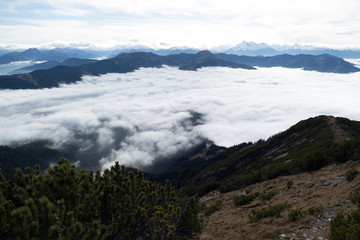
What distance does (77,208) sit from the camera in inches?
378

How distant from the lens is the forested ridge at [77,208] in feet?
24.2

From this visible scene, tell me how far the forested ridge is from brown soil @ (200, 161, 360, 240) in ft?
12.9

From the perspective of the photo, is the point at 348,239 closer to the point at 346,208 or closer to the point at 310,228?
the point at 310,228

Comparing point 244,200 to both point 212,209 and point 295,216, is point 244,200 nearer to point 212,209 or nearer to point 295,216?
point 212,209

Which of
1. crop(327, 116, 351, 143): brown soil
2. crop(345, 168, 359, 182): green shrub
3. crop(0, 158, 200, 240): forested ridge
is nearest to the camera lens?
crop(0, 158, 200, 240): forested ridge

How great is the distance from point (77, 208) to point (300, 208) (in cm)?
1597

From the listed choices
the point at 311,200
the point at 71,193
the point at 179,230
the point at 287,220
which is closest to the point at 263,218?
the point at 287,220

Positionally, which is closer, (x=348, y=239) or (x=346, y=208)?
(x=348, y=239)

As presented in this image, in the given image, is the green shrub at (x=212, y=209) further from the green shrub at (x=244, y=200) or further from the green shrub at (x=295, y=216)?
the green shrub at (x=295, y=216)

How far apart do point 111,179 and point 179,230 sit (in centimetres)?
645

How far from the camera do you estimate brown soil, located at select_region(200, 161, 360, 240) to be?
13.7 m

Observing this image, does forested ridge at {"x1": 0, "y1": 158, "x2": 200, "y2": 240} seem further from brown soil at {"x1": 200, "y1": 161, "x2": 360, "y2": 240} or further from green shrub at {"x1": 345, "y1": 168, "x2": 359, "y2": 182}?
green shrub at {"x1": 345, "y1": 168, "x2": 359, "y2": 182}

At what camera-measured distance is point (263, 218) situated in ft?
58.3

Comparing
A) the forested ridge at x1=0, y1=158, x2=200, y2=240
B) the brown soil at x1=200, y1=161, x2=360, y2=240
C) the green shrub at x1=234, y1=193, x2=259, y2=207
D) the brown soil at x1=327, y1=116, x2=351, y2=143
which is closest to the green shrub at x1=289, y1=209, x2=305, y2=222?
the brown soil at x1=200, y1=161, x2=360, y2=240
